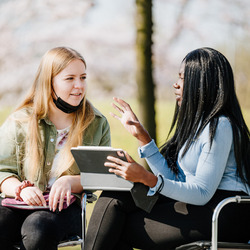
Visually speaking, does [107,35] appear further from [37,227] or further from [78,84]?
[37,227]

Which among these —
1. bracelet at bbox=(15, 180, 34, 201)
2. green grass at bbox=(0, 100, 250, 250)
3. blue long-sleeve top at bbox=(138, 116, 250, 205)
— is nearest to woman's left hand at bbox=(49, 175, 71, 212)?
bracelet at bbox=(15, 180, 34, 201)

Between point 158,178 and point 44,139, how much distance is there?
36.2 inches

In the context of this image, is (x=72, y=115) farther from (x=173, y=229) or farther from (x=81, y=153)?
(x=173, y=229)

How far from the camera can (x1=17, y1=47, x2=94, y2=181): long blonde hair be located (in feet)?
9.63

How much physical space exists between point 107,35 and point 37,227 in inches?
316

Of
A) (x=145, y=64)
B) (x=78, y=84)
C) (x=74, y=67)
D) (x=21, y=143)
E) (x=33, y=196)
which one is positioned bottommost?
(x=33, y=196)

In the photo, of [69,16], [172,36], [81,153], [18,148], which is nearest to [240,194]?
[81,153]

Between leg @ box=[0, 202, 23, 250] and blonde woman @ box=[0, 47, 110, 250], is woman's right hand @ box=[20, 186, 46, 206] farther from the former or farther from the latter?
leg @ box=[0, 202, 23, 250]

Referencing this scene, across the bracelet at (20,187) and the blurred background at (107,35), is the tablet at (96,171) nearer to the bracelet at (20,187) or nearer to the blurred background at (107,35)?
the bracelet at (20,187)

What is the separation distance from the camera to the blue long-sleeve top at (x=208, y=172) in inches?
93.3

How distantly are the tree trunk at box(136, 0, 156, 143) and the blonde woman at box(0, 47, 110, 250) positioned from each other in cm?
228

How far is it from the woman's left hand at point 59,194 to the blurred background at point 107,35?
23.3 feet

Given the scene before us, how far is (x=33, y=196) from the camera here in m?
2.70

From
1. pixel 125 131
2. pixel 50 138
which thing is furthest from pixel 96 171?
pixel 125 131
